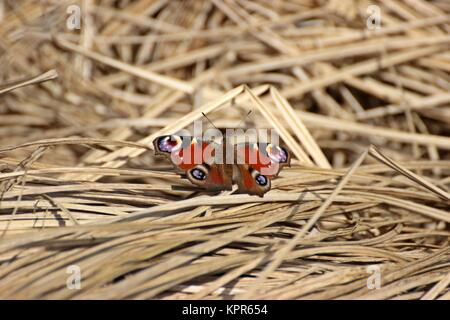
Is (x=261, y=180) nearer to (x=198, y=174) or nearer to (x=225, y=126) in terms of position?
(x=198, y=174)

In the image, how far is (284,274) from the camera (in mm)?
1182

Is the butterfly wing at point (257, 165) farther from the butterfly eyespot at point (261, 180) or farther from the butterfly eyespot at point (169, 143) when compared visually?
the butterfly eyespot at point (169, 143)

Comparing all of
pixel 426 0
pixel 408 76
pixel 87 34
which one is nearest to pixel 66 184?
pixel 87 34

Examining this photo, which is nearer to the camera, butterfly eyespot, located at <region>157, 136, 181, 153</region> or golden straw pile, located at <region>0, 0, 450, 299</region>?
golden straw pile, located at <region>0, 0, 450, 299</region>

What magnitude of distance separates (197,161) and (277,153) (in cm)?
16

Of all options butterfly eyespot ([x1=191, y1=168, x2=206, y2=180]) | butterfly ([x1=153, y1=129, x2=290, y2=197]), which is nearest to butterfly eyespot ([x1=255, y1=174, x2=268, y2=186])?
butterfly ([x1=153, y1=129, x2=290, y2=197])

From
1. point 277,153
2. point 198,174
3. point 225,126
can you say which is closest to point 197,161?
point 198,174

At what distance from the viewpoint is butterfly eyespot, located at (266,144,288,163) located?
1.22 m

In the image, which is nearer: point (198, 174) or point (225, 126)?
point (198, 174)

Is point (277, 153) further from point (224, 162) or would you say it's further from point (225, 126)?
point (225, 126)

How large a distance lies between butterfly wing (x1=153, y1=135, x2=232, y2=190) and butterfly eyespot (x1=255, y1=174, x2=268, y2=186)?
7 centimetres

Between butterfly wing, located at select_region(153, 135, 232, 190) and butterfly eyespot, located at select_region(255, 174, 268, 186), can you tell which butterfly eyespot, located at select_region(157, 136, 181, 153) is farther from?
butterfly eyespot, located at select_region(255, 174, 268, 186)

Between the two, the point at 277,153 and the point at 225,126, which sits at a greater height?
the point at 225,126

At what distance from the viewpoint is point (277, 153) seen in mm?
1234
